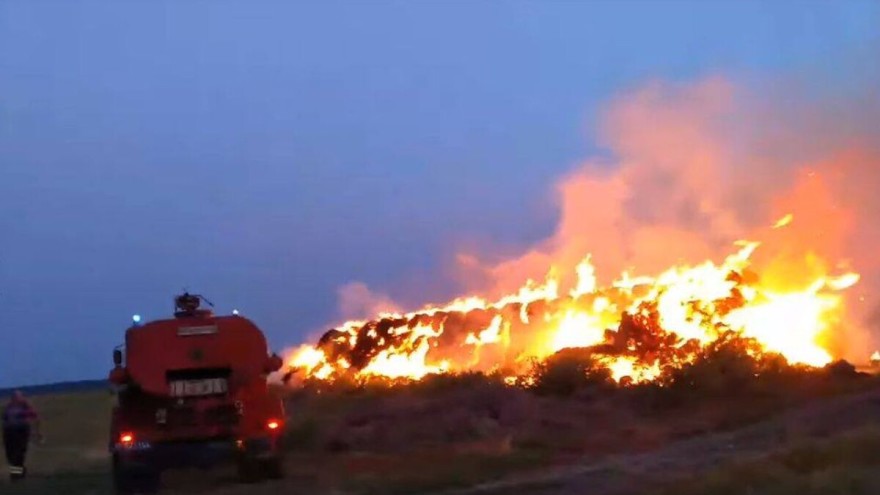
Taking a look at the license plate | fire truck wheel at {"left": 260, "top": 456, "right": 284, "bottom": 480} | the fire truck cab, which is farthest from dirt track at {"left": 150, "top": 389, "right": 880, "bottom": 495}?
the license plate

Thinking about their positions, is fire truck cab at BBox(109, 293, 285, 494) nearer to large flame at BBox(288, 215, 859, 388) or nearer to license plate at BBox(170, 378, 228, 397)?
license plate at BBox(170, 378, 228, 397)

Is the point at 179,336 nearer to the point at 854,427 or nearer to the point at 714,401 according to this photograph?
the point at 854,427

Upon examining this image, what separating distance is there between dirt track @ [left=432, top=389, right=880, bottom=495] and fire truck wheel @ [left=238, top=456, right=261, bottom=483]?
3.83 m

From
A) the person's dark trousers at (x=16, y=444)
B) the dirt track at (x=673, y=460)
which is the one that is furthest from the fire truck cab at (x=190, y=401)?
the person's dark trousers at (x=16, y=444)

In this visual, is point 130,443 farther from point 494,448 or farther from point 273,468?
point 494,448

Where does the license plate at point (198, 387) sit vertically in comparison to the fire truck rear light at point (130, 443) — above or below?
above

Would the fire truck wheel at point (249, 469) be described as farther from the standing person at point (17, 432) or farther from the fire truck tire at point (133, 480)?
the standing person at point (17, 432)

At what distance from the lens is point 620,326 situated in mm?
31469

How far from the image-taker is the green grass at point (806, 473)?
553 inches

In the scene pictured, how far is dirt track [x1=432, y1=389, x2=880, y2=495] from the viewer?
57.3 feet

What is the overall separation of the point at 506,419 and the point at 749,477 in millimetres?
11009

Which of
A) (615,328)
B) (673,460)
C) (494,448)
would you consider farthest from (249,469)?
(615,328)

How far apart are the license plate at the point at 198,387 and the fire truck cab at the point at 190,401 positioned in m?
0.01

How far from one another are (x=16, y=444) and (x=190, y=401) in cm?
721
